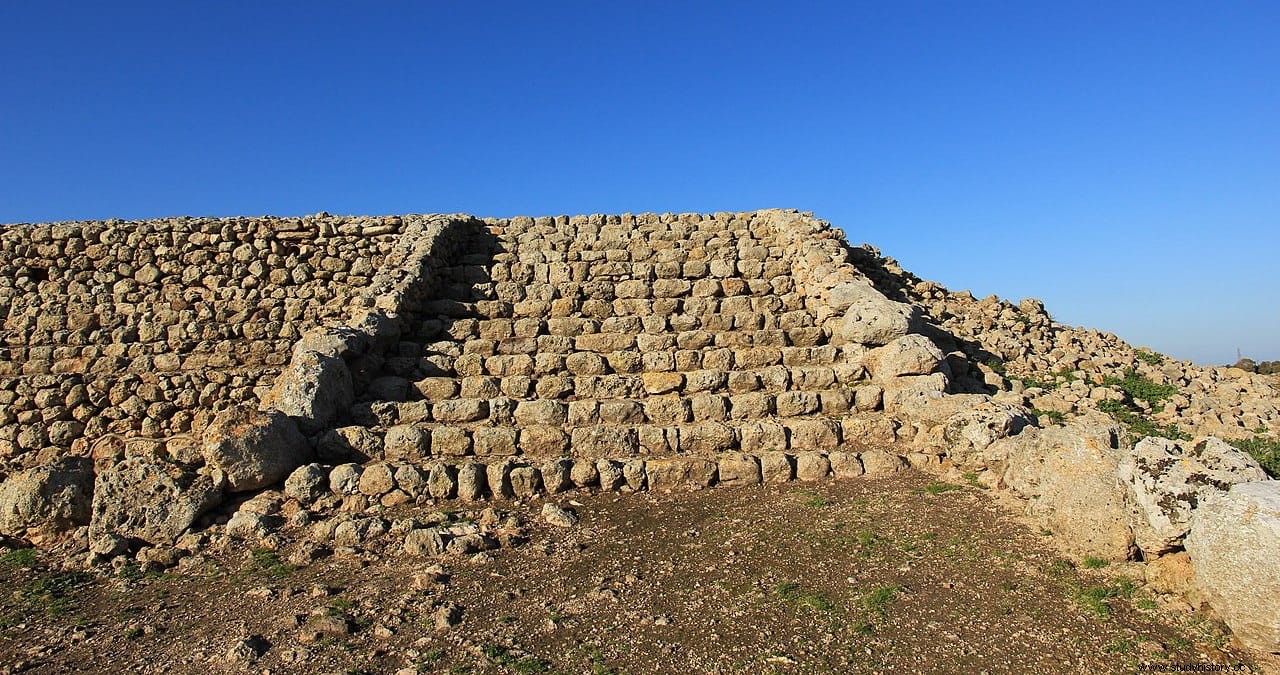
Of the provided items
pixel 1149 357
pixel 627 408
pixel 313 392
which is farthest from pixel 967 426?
pixel 1149 357

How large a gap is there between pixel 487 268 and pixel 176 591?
6.45 metres

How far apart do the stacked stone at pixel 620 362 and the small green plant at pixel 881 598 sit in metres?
2.43

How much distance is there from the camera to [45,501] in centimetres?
589

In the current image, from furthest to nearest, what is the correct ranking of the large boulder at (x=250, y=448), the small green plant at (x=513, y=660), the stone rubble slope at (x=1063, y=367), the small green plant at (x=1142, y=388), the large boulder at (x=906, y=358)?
the small green plant at (x=1142, y=388) → the stone rubble slope at (x=1063, y=367) → the large boulder at (x=906, y=358) → the large boulder at (x=250, y=448) → the small green plant at (x=513, y=660)

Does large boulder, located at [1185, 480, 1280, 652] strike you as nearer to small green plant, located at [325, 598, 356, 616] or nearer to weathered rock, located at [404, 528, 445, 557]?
weathered rock, located at [404, 528, 445, 557]

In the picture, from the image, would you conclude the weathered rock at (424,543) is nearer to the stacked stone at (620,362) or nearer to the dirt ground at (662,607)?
the dirt ground at (662,607)

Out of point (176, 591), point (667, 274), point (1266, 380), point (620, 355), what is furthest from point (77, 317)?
point (1266, 380)

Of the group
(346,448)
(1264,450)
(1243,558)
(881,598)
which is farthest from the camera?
(1264,450)

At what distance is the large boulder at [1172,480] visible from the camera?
13.5 feet

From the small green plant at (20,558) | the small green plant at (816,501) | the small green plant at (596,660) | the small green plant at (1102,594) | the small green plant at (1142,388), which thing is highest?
the small green plant at (1142,388)

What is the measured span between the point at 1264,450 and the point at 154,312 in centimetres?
1292

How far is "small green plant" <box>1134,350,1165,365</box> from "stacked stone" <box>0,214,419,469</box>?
11.8 meters

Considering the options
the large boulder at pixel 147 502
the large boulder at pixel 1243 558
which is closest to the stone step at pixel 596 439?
the large boulder at pixel 147 502

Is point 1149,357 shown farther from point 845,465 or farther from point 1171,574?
point 1171,574
